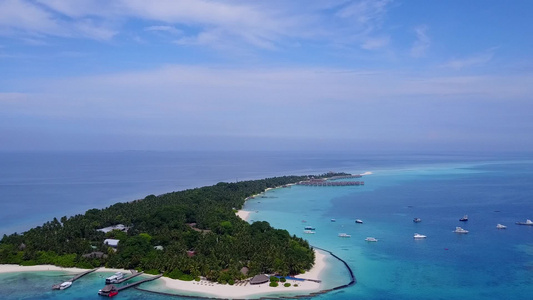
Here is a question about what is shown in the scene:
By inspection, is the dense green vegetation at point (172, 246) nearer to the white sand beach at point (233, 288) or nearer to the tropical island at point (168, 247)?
the tropical island at point (168, 247)

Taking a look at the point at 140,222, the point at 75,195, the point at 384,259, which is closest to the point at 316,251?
the point at 384,259

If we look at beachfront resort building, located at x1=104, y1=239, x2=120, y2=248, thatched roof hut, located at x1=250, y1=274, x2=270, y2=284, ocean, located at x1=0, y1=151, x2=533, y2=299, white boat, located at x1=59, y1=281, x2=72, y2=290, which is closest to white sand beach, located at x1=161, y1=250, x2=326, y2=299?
thatched roof hut, located at x1=250, y1=274, x2=270, y2=284

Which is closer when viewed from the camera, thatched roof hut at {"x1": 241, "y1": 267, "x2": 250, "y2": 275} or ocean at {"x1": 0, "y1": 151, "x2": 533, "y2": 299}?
ocean at {"x1": 0, "y1": 151, "x2": 533, "y2": 299}

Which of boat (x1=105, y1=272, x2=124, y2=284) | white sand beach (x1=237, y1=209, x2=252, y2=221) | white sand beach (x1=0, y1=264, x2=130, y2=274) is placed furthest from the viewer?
white sand beach (x1=237, y1=209, x2=252, y2=221)

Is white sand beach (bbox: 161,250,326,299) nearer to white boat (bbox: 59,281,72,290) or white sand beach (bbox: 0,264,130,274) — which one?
white sand beach (bbox: 0,264,130,274)

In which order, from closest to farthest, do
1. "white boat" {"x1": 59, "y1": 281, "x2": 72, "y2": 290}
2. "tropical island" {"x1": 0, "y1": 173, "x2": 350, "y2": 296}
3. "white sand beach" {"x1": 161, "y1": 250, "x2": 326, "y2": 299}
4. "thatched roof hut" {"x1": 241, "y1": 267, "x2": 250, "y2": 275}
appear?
"white sand beach" {"x1": 161, "y1": 250, "x2": 326, "y2": 299} < "white boat" {"x1": 59, "y1": 281, "x2": 72, "y2": 290} < "thatched roof hut" {"x1": 241, "y1": 267, "x2": 250, "y2": 275} < "tropical island" {"x1": 0, "y1": 173, "x2": 350, "y2": 296}

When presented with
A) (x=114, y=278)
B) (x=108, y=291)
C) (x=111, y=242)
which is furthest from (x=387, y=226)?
(x=108, y=291)

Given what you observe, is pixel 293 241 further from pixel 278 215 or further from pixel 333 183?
pixel 333 183

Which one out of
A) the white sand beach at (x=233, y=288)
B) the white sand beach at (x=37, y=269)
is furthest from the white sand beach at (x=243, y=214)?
the white sand beach at (x=233, y=288)
